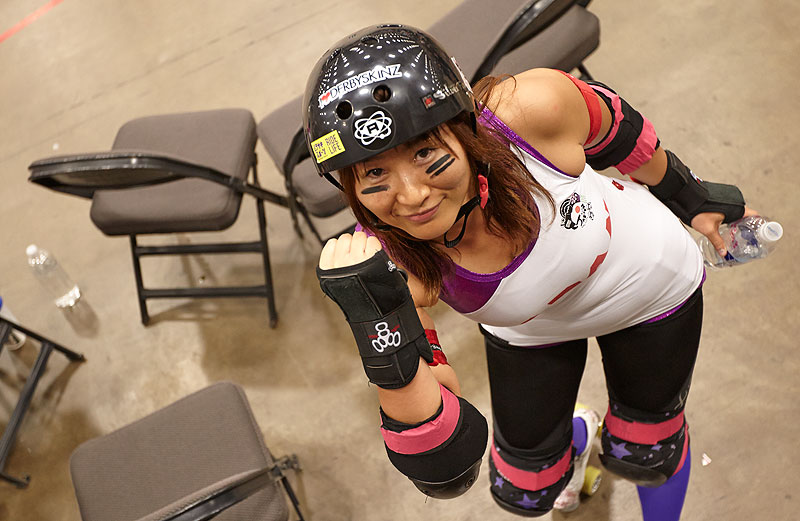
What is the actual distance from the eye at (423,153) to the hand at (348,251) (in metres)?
0.16

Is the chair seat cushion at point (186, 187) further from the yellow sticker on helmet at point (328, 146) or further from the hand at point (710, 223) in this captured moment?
the hand at point (710, 223)

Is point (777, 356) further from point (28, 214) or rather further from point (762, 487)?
point (28, 214)

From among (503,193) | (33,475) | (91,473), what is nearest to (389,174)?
(503,193)

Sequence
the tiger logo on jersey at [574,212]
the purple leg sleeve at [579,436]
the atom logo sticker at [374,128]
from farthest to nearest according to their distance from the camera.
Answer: the purple leg sleeve at [579,436] → the tiger logo on jersey at [574,212] → the atom logo sticker at [374,128]

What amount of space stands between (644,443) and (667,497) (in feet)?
0.99

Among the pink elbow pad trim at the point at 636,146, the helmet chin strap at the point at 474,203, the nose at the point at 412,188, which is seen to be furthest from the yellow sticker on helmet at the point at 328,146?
the pink elbow pad trim at the point at 636,146

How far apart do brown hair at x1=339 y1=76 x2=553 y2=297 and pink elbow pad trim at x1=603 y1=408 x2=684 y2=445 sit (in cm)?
75

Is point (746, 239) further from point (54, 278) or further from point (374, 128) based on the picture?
point (54, 278)

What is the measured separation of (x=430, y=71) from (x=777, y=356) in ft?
6.45

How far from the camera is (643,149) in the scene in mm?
1621

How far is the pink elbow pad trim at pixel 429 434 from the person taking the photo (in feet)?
4.08

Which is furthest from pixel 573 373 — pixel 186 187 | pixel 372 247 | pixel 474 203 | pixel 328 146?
pixel 186 187

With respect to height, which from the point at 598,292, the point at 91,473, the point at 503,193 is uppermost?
the point at 503,193

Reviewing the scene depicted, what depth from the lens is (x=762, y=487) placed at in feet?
7.49
